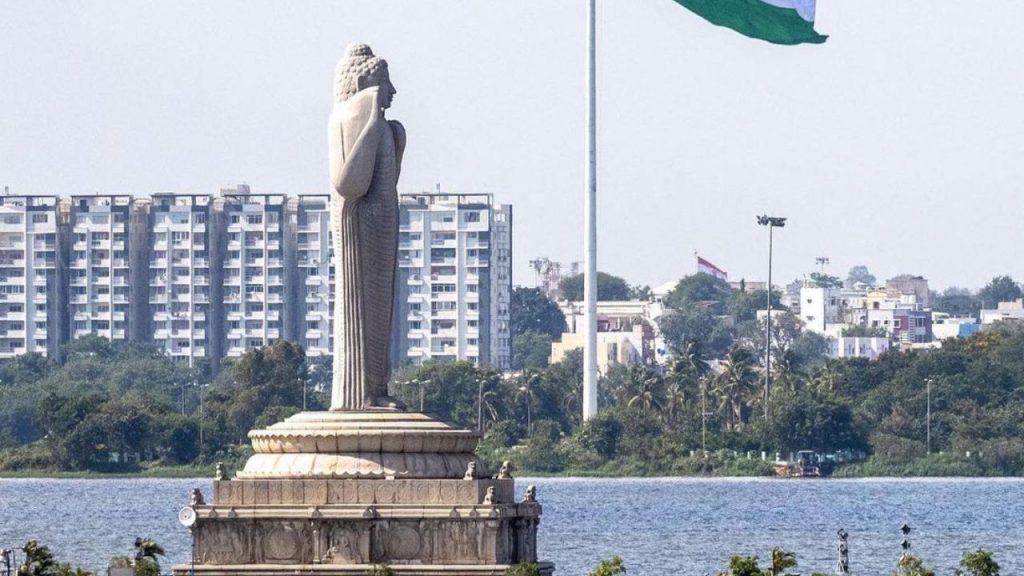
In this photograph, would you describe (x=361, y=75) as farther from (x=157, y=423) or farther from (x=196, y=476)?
(x=157, y=423)

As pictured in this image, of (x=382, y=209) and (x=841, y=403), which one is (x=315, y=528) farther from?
(x=841, y=403)

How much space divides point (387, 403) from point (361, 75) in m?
3.34

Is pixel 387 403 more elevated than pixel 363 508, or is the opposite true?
pixel 387 403

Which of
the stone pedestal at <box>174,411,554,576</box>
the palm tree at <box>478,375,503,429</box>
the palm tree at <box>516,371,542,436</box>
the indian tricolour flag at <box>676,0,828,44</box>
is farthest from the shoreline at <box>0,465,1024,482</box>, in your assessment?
the stone pedestal at <box>174,411,554,576</box>

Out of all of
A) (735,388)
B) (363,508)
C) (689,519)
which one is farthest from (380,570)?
(735,388)

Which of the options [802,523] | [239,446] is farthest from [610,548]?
[239,446]

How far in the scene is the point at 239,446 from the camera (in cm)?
14188

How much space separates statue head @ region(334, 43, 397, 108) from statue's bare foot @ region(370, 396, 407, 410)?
2980 millimetres

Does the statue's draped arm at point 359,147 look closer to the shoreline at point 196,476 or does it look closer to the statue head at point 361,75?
the statue head at point 361,75

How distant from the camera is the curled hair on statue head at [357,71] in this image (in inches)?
1391

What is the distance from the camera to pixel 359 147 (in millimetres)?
35281

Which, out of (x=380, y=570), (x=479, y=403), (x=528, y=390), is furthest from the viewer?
(x=528, y=390)

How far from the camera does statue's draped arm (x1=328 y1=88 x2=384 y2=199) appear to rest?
3528 centimetres

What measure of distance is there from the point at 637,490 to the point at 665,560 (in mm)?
57357
